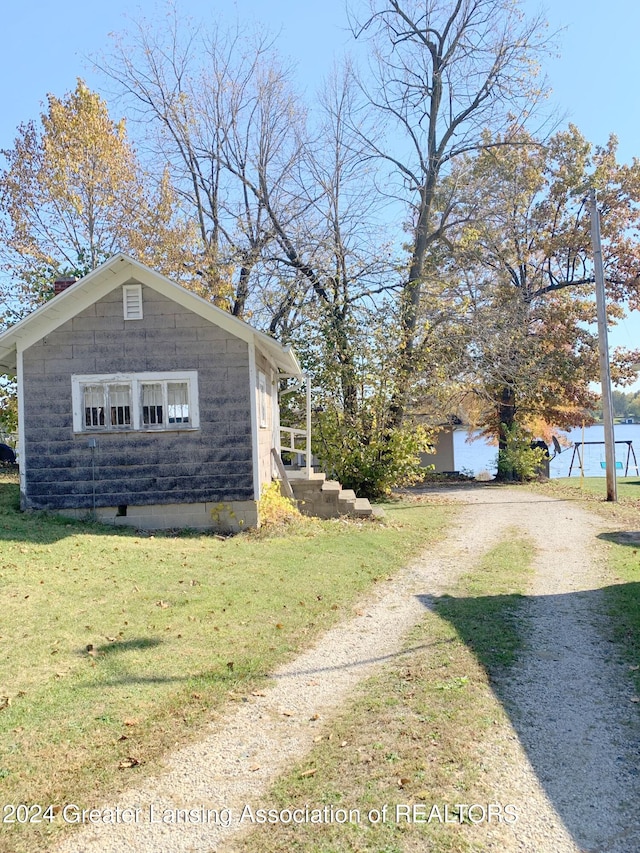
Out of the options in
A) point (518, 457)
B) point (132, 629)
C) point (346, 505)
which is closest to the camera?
point (132, 629)

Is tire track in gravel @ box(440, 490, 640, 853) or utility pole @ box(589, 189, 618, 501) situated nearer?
tire track in gravel @ box(440, 490, 640, 853)

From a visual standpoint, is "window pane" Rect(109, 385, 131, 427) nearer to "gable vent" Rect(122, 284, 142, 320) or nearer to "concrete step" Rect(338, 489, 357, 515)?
"gable vent" Rect(122, 284, 142, 320)

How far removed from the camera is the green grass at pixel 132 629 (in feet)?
14.0

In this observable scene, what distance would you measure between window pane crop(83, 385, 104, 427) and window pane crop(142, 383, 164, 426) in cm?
79

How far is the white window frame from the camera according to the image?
12.7 meters

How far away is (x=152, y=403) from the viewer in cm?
1291

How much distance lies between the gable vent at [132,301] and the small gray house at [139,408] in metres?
0.02

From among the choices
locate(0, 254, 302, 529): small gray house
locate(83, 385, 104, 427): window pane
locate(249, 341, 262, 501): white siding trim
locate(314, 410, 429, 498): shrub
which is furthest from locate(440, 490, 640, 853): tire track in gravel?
locate(314, 410, 429, 498): shrub

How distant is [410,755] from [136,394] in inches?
387

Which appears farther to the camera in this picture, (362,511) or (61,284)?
(362,511)

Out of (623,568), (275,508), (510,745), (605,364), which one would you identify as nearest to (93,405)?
(275,508)

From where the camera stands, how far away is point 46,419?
12648 millimetres

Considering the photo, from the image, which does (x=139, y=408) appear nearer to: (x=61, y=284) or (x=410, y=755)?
(x=61, y=284)

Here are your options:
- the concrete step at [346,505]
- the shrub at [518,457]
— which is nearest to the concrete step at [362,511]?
the concrete step at [346,505]
